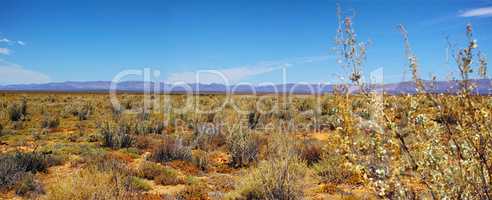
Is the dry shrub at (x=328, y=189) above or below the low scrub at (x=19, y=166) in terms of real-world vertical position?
below

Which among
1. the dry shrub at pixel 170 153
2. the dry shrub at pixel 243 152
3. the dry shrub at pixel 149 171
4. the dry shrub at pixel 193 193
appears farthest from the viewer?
the dry shrub at pixel 170 153

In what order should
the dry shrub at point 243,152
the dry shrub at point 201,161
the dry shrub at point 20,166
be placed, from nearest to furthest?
the dry shrub at point 20,166, the dry shrub at point 201,161, the dry shrub at point 243,152

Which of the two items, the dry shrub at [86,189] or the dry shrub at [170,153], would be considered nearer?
the dry shrub at [86,189]

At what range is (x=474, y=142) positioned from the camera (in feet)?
10.9

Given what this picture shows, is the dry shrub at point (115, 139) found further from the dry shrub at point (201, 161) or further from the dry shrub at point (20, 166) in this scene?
the dry shrub at point (201, 161)

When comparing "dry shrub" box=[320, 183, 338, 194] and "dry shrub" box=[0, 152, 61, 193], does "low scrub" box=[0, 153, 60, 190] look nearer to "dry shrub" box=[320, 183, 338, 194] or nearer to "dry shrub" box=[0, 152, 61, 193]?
"dry shrub" box=[0, 152, 61, 193]

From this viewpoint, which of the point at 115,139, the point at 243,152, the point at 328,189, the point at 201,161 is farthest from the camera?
the point at 115,139

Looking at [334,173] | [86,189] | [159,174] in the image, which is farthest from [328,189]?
[86,189]

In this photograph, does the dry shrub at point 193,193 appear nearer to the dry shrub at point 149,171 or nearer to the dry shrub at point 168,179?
the dry shrub at point 168,179

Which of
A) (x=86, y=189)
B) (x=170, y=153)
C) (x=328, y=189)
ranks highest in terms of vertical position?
(x=86, y=189)

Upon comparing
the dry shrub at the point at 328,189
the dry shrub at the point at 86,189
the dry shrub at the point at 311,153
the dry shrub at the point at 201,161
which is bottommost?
the dry shrub at the point at 328,189

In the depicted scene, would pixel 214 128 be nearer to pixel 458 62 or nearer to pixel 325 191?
pixel 325 191

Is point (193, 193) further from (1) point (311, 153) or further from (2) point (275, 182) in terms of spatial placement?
(1) point (311, 153)

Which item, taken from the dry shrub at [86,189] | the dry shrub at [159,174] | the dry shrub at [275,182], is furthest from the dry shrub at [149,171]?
the dry shrub at [86,189]
